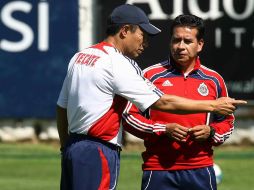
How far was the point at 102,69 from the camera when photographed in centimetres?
783

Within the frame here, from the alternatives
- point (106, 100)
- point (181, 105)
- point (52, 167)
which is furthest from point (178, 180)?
point (52, 167)

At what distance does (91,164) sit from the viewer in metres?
7.90

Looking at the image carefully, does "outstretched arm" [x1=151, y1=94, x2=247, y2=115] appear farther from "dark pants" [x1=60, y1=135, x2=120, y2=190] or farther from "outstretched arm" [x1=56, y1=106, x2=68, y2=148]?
"outstretched arm" [x1=56, y1=106, x2=68, y2=148]

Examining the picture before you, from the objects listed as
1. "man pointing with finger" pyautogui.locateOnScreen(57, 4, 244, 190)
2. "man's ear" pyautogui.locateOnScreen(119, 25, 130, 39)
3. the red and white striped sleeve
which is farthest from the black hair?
"man's ear" pyautogui.locateOnScreen(119, 25, 130, 39)

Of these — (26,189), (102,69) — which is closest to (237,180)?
(26,189)

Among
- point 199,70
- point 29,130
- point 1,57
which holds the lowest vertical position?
point 29,130

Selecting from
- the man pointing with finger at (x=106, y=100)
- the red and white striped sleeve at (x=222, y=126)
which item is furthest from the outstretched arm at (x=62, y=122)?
the red and white striped sleeve at (x=222, y=126)

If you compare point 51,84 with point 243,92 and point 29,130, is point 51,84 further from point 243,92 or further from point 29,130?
point 243,92

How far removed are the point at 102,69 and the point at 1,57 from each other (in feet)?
33.9

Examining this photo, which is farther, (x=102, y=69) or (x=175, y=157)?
(x=175, y=157)

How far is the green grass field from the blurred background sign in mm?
1212

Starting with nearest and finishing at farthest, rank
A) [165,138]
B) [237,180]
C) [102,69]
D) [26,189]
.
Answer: [102,69]
[165,138]
[26,189]
[237,180]

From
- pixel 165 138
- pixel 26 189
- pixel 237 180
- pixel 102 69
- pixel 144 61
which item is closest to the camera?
pixel 102 69

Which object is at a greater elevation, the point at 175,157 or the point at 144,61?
the point at 175,157
